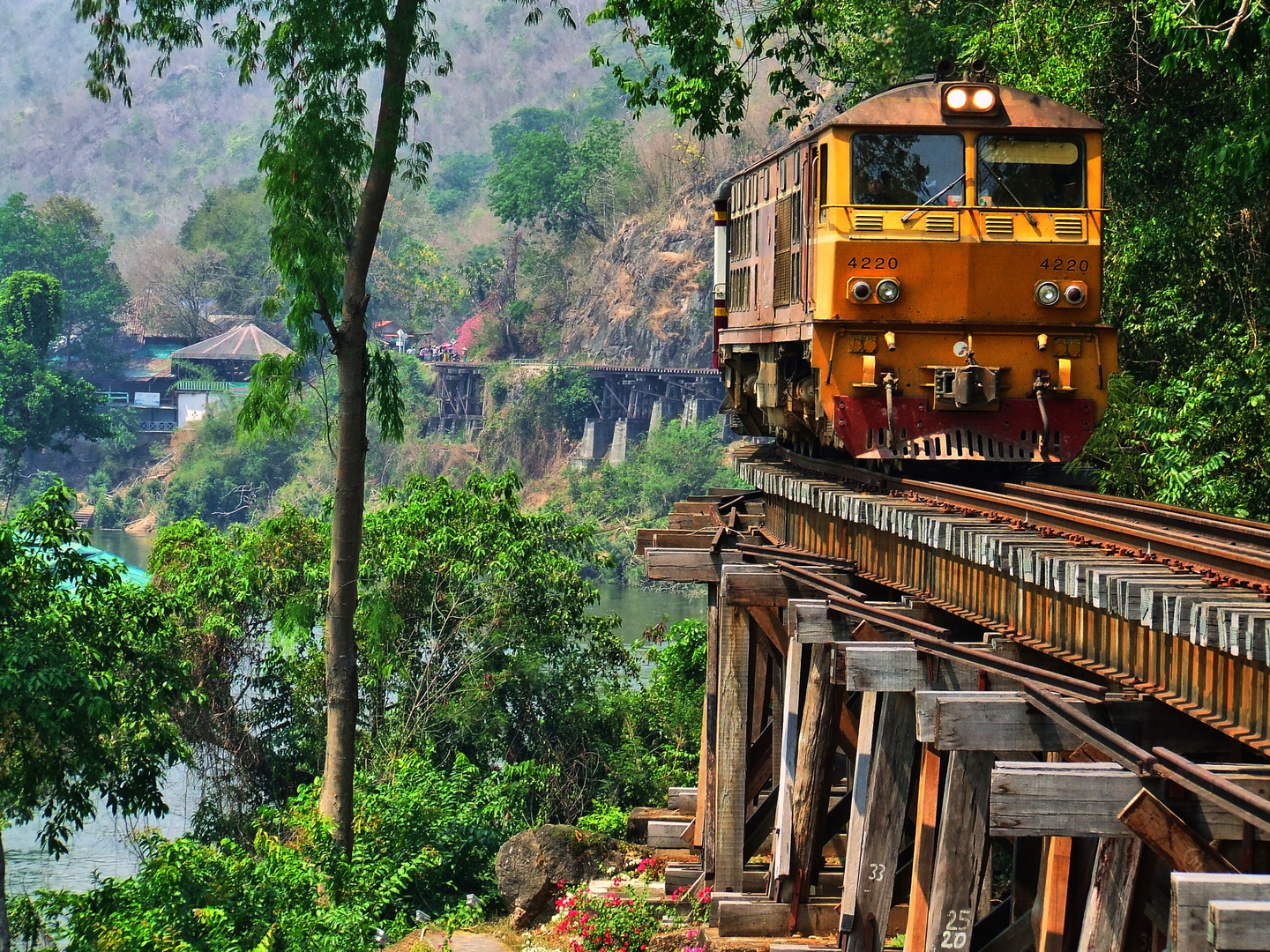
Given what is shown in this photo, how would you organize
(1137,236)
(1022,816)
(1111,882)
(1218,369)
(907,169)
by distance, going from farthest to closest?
(1137,236), (1218,369), (907,169), (1111,882), (1022,816)

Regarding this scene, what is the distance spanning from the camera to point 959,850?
619 cm

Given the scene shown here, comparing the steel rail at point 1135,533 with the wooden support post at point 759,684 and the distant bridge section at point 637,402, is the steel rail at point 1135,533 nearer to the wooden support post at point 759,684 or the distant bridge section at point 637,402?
the wooden support post at point 759,684

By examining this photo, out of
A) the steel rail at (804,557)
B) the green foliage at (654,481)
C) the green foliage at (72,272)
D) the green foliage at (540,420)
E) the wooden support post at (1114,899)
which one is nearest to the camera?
the wooden support post at (1114,899)

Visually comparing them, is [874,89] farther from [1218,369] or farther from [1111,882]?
[1111,882]

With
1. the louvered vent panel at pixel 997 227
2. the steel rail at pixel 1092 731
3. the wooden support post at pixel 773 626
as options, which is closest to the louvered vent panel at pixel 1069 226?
the louvered vent panel at pixel 997 227

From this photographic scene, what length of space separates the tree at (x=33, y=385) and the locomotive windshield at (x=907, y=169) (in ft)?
175

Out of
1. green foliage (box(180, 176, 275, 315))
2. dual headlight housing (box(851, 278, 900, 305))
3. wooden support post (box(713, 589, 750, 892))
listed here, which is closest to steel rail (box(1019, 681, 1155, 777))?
wooden support post (box(713, 589, 750, 892))

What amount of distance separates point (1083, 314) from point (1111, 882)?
684 centimetres

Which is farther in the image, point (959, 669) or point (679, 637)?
point (679, 637)

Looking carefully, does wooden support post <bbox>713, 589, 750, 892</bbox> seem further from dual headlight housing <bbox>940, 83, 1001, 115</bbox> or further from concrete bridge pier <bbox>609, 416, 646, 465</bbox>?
concrete bridge pier <bbox>609, 416, 646, 465</bbox>

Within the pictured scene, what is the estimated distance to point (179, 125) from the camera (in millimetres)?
156750

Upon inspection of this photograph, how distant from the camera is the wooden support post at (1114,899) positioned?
493 cm

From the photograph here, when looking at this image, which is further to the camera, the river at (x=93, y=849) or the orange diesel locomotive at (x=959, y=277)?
the river at (x=93, y=849)

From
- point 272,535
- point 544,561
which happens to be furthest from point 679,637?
point 272,535
